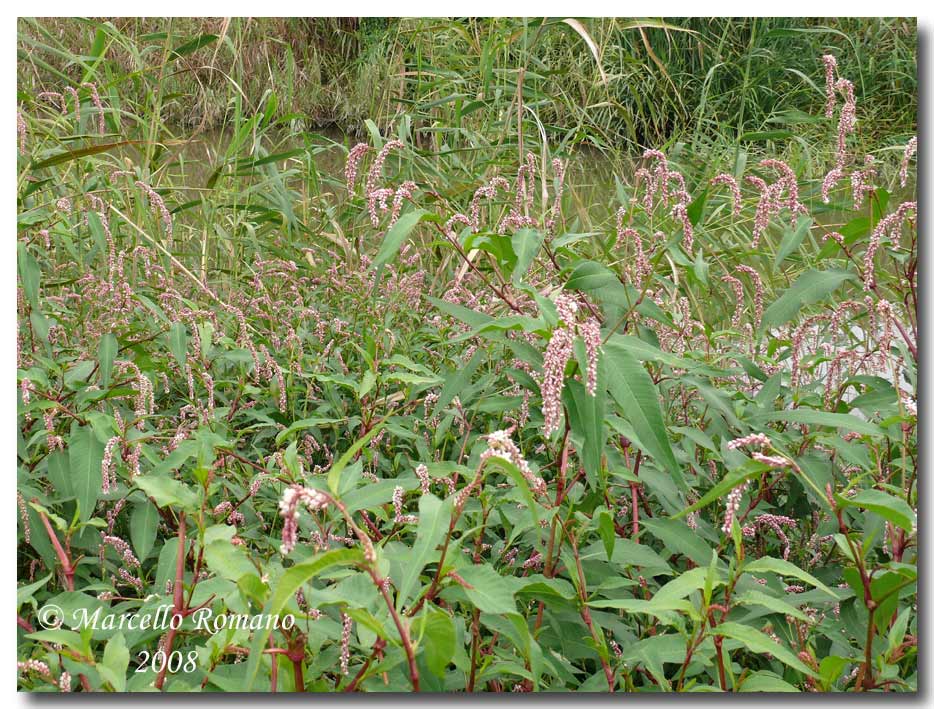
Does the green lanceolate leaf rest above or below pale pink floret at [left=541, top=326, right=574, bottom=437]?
below

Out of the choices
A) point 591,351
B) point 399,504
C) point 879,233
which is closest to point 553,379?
point 591,351

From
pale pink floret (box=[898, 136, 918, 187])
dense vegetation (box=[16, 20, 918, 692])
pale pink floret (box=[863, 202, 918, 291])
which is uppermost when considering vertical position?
pale pink floret (box=[898, 136, 918, 187])

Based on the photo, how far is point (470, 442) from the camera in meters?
1.38

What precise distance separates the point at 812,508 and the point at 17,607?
1018mm

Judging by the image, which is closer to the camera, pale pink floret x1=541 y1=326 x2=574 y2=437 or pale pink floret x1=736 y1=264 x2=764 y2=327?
pale pink floret x1=541 y1=326 x2=574 y2=437

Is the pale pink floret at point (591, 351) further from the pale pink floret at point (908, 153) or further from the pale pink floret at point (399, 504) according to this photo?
the pale pink floret at point (908, 153)

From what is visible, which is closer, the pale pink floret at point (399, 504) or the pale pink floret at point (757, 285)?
the pale pink floret at point (399, 504)

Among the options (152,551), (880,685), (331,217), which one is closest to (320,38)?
(331,217)

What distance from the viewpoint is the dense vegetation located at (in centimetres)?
82

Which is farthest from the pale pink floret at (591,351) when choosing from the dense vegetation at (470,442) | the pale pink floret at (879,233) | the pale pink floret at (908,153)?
the pale pink floret at (908,153)

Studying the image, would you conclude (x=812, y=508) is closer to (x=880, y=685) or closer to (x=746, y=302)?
(x=880, y=685)

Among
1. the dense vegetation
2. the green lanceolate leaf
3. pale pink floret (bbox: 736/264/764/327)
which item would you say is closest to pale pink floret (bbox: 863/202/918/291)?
the dense vegetation

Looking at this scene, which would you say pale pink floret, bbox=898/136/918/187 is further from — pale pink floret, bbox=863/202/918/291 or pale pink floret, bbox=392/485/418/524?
pale pink floret, bbox=392/485/418/524

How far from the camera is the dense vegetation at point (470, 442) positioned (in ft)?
2.70
